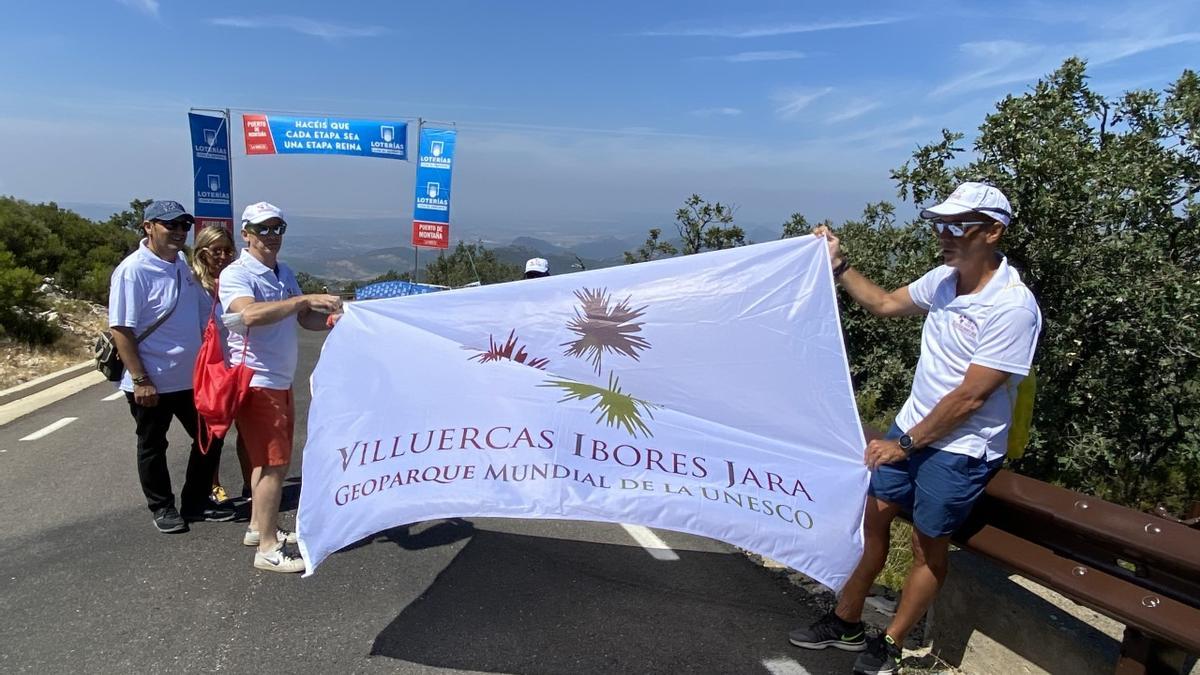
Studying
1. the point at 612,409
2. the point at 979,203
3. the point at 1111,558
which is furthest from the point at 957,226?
the point at 612,409

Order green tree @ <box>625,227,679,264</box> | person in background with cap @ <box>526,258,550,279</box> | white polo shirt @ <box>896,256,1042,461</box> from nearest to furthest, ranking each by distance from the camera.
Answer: white polo shirt @ <box>896,256,1042,461</box>
person in background with cap @ <box>526,258,550,279</box>
green tree @ <box>625,227,679,264</box>

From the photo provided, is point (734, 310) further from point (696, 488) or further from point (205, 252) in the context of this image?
point (205, 252)

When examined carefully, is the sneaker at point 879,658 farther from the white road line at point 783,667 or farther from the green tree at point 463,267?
the green tree at point 463,267

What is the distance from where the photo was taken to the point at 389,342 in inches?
140

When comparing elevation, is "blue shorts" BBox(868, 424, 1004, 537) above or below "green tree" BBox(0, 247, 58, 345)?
above

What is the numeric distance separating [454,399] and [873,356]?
226 inches

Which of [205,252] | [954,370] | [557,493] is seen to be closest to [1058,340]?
[954,370]

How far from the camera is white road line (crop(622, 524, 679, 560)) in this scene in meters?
4.45

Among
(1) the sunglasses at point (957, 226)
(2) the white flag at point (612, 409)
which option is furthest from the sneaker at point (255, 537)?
(1) the sunglasses at point (957, 226)

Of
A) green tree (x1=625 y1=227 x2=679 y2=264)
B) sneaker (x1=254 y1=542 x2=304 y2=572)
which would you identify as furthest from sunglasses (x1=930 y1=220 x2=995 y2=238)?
green tree (x1=625 y1=227 x2=679 y2=264)

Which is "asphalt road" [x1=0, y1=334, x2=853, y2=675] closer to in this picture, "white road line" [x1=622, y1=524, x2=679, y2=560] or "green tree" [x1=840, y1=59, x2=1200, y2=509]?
"white road line" [x1=622, y1=524, x2=679, y2=560]

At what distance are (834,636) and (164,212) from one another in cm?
442

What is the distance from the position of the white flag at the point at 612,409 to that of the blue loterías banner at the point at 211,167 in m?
15.2

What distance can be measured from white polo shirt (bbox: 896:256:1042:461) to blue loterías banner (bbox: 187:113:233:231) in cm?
1672
